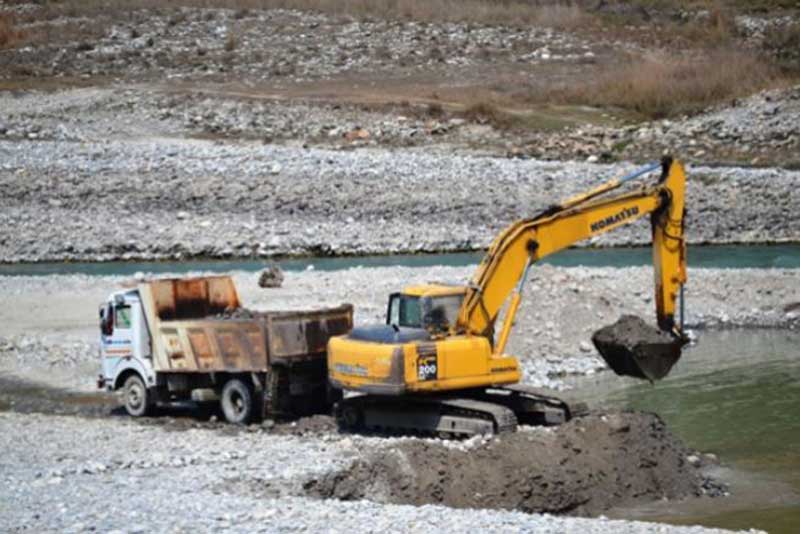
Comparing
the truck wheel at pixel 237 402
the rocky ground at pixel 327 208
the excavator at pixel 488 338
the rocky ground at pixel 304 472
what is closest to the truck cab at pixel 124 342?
the rocky ground at pixel 304 472

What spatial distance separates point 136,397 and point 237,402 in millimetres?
2108

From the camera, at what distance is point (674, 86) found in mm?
60281

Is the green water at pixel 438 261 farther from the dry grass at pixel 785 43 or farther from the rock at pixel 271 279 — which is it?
the dry grass at pixel 785 43

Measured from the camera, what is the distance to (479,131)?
186ft

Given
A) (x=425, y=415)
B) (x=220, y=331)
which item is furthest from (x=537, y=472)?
Answer: (x=220, y=331)

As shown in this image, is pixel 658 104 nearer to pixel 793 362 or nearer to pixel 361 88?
pixel 361 88

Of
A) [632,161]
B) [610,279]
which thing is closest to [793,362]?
[610,279]

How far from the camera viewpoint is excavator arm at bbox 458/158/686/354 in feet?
67.1

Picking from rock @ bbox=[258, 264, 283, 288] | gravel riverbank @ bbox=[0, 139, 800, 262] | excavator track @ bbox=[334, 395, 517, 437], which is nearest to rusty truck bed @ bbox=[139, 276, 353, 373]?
excavator track @ bbox=[334, 395, 517, 437]

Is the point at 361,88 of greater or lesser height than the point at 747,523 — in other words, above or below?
above

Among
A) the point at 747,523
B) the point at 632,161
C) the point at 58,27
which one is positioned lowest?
the point at 747,523

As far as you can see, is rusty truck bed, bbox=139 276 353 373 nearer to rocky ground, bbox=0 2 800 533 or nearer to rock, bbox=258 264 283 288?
rocky ground, bbox=0 2 800 533

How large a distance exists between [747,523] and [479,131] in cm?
4007

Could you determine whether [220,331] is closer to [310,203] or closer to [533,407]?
[533,407]
